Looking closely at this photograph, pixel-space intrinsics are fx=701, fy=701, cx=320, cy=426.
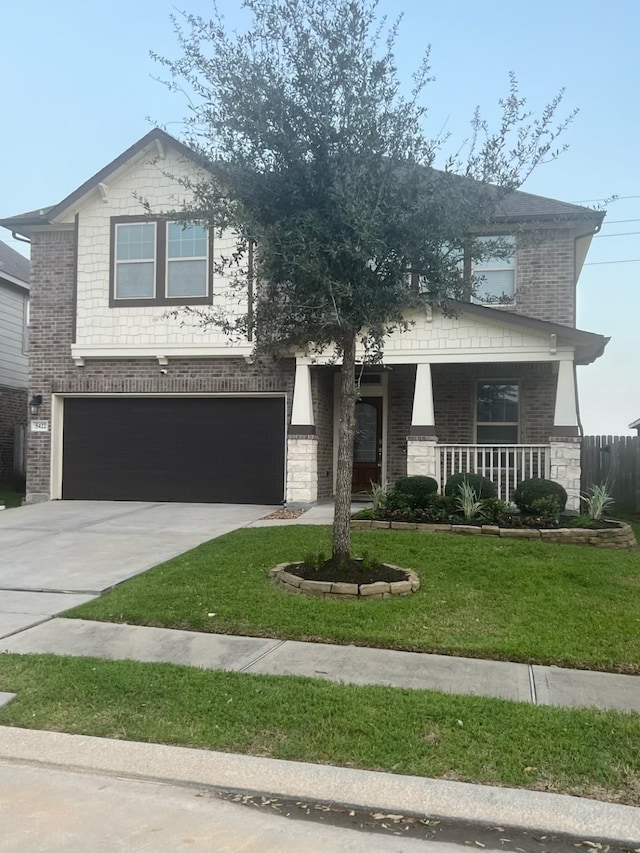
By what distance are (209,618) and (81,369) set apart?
10.1 m

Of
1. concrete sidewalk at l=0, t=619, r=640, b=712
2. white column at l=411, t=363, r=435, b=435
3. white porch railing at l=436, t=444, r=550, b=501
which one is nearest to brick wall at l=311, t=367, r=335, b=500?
white column at l=411, t=363, r=435, b=435

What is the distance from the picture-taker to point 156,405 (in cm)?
1505

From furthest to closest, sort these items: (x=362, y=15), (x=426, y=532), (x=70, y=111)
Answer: (x=70, y=111) < (x=426, y=532) < (x=362, y=15)

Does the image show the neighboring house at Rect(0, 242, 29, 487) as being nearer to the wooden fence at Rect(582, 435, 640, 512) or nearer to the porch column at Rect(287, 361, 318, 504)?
the porch column at Rect(287, 361, 318, 504)

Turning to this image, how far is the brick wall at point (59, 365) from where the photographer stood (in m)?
14.7

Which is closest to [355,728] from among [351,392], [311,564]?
[311,564]

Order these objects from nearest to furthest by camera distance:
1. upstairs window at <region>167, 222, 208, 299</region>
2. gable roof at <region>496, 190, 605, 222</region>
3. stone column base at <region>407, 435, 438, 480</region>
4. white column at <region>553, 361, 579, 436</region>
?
1. white column at <region>553, 361, 579, 436</region>
2. stone column base at <region>407, 435, 438, 480</region>
3. gable roof at <region>496, 190, 605, 222</region>
4. upstairs window at <region>167, 222, 208, 299</region>

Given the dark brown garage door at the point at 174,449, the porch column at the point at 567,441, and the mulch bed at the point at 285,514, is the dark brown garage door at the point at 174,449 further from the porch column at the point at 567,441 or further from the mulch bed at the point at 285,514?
the porch column at the point at 567,441

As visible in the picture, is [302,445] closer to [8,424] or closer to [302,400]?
[302,400]

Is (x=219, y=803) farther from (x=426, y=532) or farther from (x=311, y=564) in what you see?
(x=426, y=532)

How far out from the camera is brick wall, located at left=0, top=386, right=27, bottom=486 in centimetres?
1941

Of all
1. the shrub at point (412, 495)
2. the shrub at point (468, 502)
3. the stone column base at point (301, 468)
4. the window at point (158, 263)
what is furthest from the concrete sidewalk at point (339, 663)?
the window at point (158, 263)

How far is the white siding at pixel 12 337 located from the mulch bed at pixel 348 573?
49.0 feet

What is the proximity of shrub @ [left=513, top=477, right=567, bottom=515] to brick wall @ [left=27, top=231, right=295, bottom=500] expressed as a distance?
7.03 metres
